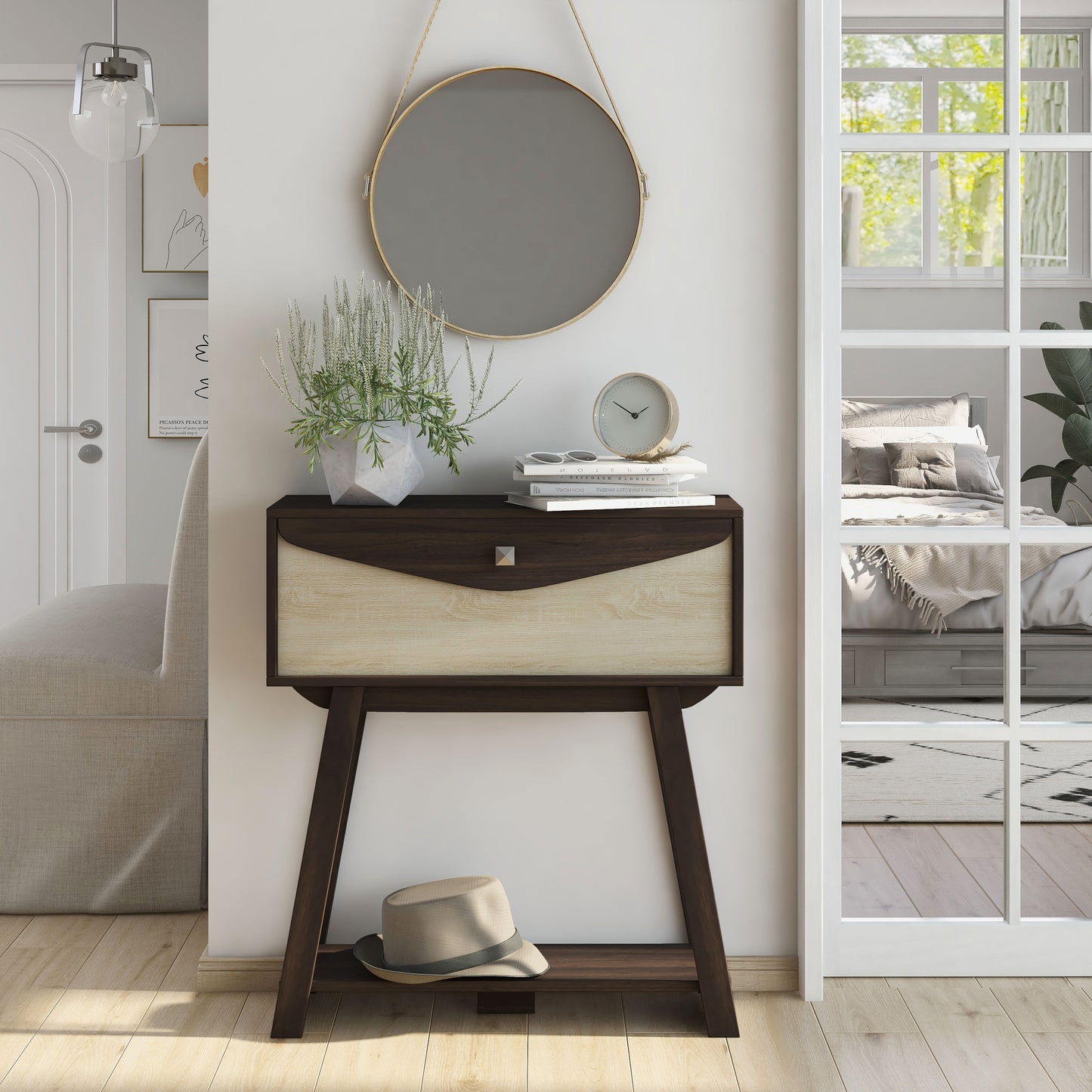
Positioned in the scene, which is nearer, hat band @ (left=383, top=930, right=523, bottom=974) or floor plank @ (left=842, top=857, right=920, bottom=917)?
hat band @ (left=383, top=930, right=523, bottom=974)

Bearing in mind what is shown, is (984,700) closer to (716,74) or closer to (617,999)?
(617,999)

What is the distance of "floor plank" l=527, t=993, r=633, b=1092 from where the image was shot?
1.69m

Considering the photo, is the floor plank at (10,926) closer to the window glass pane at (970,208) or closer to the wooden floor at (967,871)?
the wooden floor at (967,871)

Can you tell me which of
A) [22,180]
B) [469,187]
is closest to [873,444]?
[469,187]

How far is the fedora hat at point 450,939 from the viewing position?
1.79 m

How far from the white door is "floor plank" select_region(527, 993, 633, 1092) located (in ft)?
8.90

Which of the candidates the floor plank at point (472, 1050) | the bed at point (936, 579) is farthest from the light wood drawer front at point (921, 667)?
the floor plank at point (472, 1050)

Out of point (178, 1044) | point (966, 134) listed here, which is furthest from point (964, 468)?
point (178, 1044)

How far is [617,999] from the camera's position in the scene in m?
1.96

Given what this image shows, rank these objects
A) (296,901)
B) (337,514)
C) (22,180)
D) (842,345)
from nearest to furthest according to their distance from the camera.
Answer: (337,514) < (296,901) < (842,345) < (22,180)

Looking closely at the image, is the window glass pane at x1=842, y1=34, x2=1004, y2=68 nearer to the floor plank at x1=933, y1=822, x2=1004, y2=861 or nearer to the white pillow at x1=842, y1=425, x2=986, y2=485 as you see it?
the white pillow at x1=842, y1=425, x2=986, y2=485

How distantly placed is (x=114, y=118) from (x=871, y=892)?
233cm

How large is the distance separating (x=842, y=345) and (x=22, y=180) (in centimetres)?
324

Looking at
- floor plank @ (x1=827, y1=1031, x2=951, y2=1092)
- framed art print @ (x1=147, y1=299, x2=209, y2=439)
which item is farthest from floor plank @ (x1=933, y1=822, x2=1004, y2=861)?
framed art print @ (x1=147, y1=299, x2=209, y2=439)
